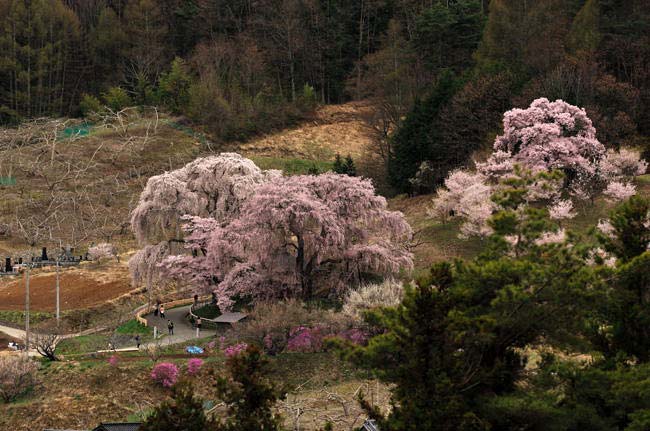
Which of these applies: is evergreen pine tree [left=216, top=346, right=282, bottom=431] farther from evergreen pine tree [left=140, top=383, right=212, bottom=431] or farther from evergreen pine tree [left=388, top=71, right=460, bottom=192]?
evergreen pine tree [left=388, top=71, right=460, bottom=192]

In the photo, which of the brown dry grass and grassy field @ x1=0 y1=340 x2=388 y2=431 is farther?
the brown dry grass

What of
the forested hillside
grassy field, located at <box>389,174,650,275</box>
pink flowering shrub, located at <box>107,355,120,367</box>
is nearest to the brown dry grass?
the forested hillside

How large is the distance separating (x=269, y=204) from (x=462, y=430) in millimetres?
20217

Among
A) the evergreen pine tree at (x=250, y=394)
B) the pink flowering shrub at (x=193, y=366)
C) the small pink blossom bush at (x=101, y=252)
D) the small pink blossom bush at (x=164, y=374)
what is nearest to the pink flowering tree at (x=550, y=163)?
the pink flowering shrub at (x=193, y=366)

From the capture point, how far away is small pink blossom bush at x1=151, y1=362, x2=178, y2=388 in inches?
1142

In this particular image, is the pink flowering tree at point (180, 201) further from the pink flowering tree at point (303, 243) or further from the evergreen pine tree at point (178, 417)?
the evergreen pine tree at point (178, 417)

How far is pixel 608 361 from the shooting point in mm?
17484

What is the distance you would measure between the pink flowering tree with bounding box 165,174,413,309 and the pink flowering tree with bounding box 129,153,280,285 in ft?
5.82

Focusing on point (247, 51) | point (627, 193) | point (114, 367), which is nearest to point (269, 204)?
point (114, 367)

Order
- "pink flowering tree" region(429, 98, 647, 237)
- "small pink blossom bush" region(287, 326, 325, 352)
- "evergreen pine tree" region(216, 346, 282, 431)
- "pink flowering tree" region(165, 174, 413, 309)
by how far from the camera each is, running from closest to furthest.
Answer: "evergreen pine tree" region(216, 346, 282, 431) < "small pink blossom bush" region(287, 326, 325, 352) < "pink flowering tree" region(165, 174, 413, 309) < "pink flowering tree" region(429, 98, 647, 237)

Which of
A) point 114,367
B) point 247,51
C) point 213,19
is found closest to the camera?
point 114,367

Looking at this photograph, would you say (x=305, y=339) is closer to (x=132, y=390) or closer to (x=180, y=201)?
(x=132, y=390)

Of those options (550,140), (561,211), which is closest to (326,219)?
(561,211)

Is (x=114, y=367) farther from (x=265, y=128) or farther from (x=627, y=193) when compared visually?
(x=265, y=128)
